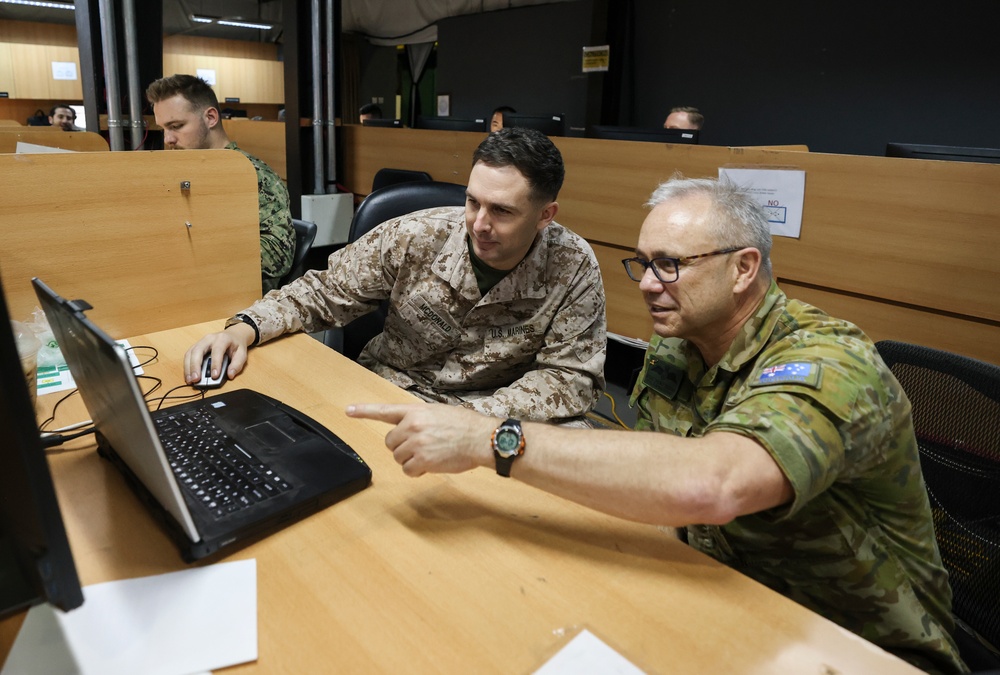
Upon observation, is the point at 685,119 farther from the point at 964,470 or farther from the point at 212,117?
the point at 964,470

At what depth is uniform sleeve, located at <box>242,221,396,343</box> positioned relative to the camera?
1.63 metres

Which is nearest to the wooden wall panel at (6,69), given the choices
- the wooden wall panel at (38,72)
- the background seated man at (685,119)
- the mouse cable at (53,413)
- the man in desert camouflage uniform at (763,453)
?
the wooden wall panel at (38,72)

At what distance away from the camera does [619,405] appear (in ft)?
10.1

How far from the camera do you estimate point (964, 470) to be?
1015 millimetres

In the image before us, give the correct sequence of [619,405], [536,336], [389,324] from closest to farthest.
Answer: [536,336] → [389,324] → [619,405]

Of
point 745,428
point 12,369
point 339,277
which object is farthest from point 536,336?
point 12,369

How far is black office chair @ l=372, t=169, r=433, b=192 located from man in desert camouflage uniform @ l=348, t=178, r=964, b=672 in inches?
100

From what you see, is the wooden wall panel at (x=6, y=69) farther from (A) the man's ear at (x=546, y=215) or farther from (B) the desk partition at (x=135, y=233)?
(A) the man's ear at (x=546, y=215)

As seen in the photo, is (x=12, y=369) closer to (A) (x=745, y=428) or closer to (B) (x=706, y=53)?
(A) (x=745, y=428)

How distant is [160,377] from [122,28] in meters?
2.59

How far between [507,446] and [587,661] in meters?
0.30

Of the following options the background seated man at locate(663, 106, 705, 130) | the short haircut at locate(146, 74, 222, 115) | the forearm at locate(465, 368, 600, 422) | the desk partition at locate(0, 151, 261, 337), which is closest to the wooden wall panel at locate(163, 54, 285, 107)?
the background seated man at locate(663, 106, 705, 130)

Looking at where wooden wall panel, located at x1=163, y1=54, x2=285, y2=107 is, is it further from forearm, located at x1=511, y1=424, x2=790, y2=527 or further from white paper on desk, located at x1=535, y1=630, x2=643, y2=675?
white paper on desk, located at x1=535, y1=630, x2=643, y2=675

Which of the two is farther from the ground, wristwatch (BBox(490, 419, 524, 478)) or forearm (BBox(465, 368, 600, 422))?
wristwatch (BBox(490, 419, 524, 478))
